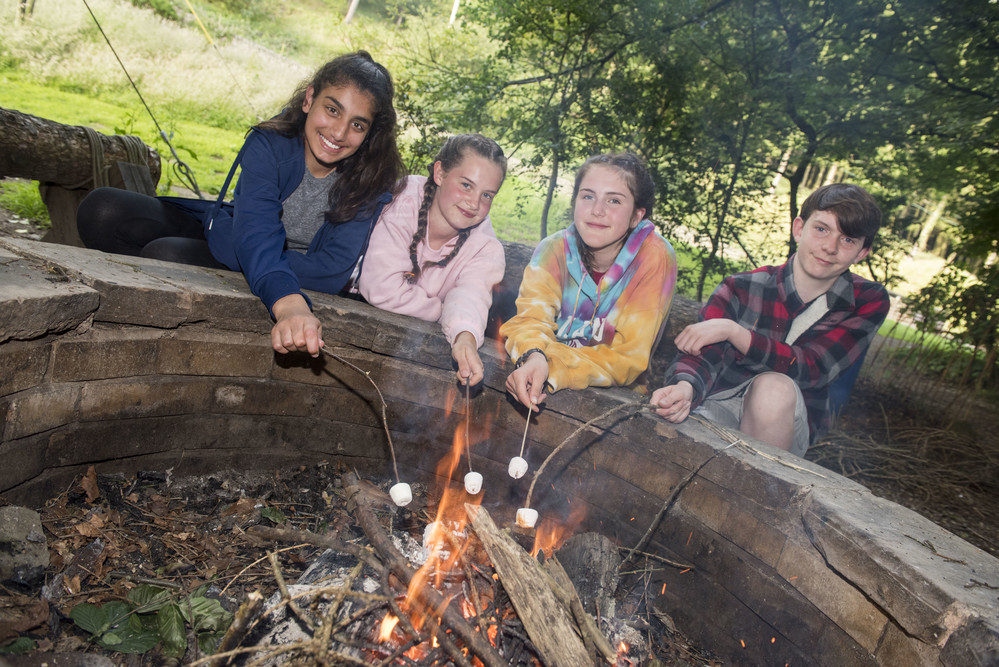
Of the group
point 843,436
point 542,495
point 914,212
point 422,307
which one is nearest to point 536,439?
point 542,495

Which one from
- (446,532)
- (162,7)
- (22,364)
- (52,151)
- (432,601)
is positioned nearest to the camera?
(432,601)

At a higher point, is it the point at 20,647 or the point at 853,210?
the point at 853,210

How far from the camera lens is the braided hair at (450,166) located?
2805 mm

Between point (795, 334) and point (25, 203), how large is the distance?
22.8 feet

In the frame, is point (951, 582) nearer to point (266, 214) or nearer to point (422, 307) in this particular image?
point (422, 307)

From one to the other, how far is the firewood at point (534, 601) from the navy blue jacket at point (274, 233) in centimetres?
125

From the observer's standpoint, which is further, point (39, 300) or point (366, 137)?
point (366, 137)

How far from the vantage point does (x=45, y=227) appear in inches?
214

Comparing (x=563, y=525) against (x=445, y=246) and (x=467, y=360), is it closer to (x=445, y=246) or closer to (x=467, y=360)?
(x=467, y=360)

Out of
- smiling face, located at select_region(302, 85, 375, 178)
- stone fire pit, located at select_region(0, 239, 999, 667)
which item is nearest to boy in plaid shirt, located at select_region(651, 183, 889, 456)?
stone fire pit, located at select_region(0, 239, 999, 667)

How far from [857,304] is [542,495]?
1.79 m

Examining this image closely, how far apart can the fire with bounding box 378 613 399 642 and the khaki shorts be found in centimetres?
162

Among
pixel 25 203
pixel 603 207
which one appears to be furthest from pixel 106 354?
pixel 25 203

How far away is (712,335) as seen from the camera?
9.14 ft
